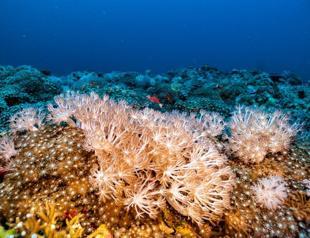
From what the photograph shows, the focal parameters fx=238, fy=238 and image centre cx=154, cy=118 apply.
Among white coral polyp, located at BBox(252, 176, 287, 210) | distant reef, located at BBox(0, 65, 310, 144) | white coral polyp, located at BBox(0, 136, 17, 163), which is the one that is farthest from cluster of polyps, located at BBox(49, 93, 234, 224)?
distant reef, located at BBox(0, 65, 310, 144)

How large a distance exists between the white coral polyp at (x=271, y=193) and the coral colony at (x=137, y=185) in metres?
0.01

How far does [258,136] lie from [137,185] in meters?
2.31

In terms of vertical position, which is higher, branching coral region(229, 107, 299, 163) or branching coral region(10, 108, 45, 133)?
branching coral region(229, 107, 299, 163)

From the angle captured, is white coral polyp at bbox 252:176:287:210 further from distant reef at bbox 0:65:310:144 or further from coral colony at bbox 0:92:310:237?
distant reef at bbox 0:65:310:144

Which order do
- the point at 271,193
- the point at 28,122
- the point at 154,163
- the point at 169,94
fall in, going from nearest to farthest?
1. the point at 154,163
2. the point at 271,193
3. the point at 28,122
4. the point at 169,94

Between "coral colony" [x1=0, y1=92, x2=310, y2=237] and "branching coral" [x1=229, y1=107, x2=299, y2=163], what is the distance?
7 centimetres

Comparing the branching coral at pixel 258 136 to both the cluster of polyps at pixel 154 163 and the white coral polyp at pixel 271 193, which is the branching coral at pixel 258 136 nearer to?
the cluster of polyps at pixel 154 163

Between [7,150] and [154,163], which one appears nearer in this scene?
[154,163]

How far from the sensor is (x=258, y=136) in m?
4.11

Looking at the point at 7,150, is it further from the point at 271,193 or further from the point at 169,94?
the point at 169,94

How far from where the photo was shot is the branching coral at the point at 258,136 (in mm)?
3930

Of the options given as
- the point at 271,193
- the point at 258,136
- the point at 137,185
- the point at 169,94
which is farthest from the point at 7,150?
the point at 169,94

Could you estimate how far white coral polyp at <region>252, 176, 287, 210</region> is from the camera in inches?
132

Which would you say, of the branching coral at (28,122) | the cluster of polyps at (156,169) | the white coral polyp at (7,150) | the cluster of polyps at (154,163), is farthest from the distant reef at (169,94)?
the cluster of polyps at (156,169)
